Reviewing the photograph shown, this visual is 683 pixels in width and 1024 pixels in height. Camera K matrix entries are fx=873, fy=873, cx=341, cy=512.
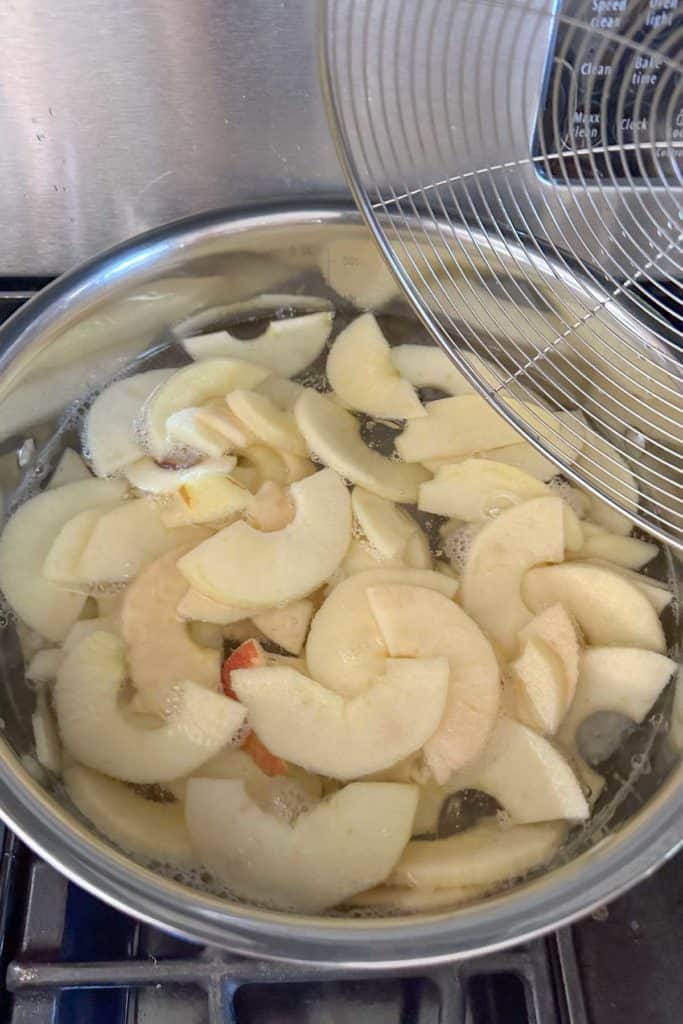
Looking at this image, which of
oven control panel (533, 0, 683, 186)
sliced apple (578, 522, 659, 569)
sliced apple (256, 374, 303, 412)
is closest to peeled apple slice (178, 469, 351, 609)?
sliced apple (256, 374, 303, 412)

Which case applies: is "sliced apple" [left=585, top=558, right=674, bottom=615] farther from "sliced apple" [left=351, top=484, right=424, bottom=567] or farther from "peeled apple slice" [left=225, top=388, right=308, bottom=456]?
"peeled apple slice" [left=225, top=388, right=308, bottom=456]

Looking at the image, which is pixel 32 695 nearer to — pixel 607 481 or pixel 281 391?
pixel 281 391

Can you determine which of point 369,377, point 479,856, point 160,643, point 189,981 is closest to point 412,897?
point 479,856

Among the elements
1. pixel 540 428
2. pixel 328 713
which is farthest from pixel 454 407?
pixel 328 713

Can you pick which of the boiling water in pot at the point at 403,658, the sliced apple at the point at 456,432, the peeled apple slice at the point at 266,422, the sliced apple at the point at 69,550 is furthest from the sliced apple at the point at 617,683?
the sliced apple at the point at 69,550

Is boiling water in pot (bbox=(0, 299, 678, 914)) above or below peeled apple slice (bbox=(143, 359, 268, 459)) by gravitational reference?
below

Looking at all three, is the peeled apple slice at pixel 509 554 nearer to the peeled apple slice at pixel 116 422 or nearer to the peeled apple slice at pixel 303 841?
the peeled apple slice at pixel 303 841

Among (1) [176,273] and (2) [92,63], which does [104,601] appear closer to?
(1) [176,273]
